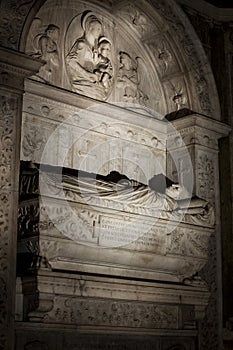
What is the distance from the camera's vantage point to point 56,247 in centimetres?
601

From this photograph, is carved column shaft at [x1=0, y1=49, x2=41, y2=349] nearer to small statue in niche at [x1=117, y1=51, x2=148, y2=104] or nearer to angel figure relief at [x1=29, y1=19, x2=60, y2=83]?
angel figure relief at [x1=29, y1=19, x2=60, y2=83]

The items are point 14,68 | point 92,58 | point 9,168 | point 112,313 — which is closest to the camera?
point 9,168

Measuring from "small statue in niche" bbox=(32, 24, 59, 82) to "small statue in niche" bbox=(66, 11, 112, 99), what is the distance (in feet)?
0.61

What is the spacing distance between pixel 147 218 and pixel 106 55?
2.12m

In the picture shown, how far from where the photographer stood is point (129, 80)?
8141 mm

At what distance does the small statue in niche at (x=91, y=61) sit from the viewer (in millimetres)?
7676

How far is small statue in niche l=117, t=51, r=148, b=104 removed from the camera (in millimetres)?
8078

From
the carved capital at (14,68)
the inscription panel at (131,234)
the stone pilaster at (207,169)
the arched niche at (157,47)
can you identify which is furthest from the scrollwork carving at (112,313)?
Answer: the arched niche at (157,47)

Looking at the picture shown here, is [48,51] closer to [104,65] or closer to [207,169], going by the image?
[104,65]

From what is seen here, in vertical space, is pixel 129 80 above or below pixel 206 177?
above

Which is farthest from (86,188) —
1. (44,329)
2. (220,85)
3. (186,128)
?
(220,85)

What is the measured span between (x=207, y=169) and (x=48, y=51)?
2.07 metres

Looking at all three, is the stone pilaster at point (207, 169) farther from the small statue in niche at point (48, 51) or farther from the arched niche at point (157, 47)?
the small statue in niche at point (48, 51)

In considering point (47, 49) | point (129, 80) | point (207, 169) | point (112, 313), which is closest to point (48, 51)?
point (47, 49)
